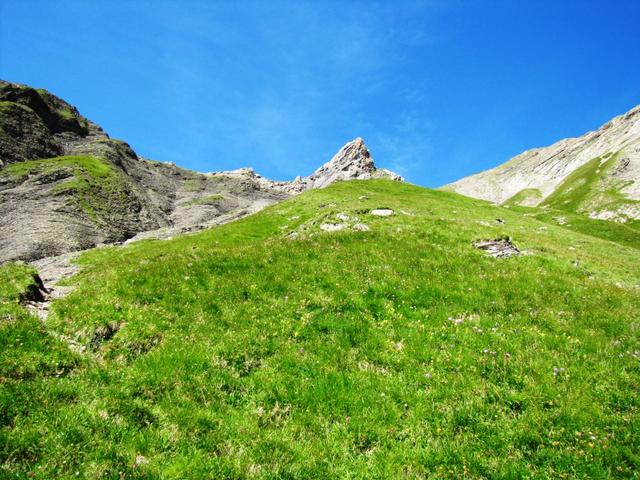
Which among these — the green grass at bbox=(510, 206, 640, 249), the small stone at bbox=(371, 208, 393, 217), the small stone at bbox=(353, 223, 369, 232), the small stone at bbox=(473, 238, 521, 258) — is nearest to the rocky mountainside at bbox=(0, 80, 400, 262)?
the small stone at bbox=(371, 208, 393, 217)

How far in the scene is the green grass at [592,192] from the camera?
4894 inches

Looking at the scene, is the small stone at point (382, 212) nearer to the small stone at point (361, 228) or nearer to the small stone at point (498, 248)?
the small stone at point (361, 228)

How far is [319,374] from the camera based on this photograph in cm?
1040

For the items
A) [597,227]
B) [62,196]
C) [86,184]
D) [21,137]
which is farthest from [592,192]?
[21,137]

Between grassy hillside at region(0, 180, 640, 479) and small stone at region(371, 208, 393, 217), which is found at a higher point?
small stone at region(371, 208, 393, 217)

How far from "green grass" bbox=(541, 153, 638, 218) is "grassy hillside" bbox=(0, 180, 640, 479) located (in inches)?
5295

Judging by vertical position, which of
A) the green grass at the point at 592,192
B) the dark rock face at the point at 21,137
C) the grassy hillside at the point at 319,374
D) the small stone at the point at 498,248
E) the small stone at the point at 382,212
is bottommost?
the grassy hillside at the point at 319,374

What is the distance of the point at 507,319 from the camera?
13.1 metres

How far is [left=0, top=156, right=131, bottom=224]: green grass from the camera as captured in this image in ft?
282

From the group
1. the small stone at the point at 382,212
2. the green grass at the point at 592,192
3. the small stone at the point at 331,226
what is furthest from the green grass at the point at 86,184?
the green grass at the point at 592,192

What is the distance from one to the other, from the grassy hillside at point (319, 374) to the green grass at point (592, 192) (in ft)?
441

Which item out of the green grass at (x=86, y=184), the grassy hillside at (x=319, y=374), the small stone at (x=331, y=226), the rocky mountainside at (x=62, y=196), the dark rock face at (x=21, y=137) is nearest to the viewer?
the grassy hillside at (x=319, y=374)

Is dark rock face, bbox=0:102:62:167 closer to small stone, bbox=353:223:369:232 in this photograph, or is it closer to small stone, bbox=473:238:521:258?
small stone, bbox=353:223:369:232

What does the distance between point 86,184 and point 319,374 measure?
4112 inches
